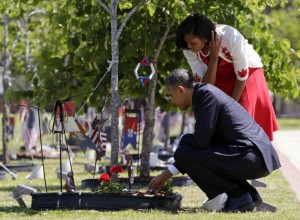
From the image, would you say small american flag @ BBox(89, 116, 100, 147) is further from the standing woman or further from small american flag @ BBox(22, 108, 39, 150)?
small american flag @ BBox(22, 108, 39, 150)

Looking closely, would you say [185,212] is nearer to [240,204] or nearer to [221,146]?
[240,204]

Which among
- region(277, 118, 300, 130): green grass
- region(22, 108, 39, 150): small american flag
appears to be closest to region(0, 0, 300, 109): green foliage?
region(22, 108, 39, 150): small american flag

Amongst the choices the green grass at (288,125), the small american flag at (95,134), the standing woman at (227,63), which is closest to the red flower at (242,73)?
the standing woman at (227,63)

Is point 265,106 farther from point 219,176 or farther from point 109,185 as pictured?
point 109,185

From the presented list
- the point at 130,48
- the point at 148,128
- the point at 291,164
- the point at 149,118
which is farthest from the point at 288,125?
the point at 130,48

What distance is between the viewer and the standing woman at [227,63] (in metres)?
7.63

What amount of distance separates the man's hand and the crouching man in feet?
0.04

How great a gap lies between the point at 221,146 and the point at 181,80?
63 centimetres

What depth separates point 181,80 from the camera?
283 inches

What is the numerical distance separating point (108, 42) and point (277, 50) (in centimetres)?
244

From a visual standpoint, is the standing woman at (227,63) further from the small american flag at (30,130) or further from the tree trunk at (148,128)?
the small american flag at (30,130)

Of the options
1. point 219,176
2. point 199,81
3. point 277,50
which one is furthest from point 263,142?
point 277,50

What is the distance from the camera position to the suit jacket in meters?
7.05

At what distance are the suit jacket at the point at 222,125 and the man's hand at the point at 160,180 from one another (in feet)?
1.00
